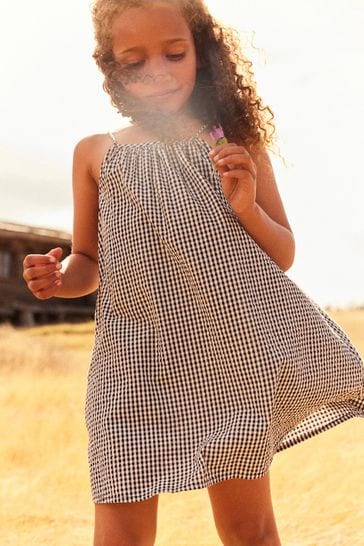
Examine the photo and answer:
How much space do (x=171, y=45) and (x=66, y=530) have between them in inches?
89.6

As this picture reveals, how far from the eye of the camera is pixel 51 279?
2129 millimetres


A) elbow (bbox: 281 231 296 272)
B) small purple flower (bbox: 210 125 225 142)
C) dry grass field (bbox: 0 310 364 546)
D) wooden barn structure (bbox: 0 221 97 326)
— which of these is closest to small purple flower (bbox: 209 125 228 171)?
small purple flower (bbox: 210 125 225 142)

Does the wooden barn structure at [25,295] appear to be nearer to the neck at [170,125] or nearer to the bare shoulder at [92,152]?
the bare shoulder at [92,152]

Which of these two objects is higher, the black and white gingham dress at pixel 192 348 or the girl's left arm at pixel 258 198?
the girl's left arm at pixel 258 198

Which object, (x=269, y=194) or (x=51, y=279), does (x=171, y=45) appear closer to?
(x=269, y=194)

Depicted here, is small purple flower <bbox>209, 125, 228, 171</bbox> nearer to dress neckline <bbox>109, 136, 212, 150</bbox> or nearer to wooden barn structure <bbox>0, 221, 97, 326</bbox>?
dress neckline <bbox>109, 136, 212, 150</bbox>

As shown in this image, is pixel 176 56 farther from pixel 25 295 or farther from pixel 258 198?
pixel 25 295

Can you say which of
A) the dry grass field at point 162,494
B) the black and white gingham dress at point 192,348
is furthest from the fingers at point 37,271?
the dry grass field at point 162,494

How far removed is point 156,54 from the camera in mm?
2133

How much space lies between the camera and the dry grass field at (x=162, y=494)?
334 centimetres

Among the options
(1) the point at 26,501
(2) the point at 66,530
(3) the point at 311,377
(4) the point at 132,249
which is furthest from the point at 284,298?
(1) the point at 26,501

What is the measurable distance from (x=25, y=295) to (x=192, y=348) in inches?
761

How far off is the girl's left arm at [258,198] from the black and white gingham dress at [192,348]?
0.05m

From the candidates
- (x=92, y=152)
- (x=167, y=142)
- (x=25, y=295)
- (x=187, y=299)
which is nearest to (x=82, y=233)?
(x=92, y=152)
